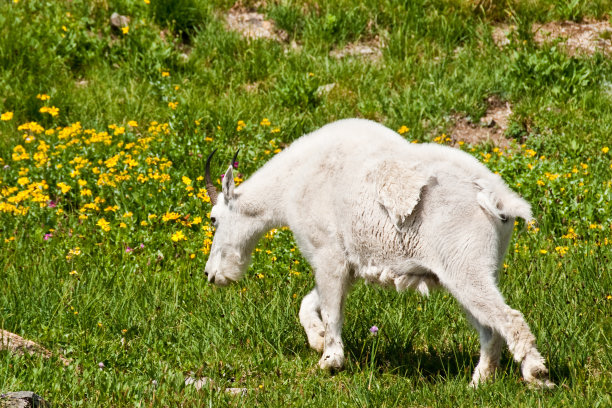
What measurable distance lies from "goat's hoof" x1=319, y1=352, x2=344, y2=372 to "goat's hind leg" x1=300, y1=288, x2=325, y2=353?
259 mm

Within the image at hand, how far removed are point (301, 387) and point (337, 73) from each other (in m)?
5.94

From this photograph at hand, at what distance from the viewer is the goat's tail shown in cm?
502

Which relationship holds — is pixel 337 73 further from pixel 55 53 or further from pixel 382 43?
pixel 55 53

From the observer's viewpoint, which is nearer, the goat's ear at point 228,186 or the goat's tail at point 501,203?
the goat's tail at point 501,203

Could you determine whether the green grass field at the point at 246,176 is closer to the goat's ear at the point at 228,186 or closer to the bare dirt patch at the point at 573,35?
the bare dirt patch at the point at 573,35

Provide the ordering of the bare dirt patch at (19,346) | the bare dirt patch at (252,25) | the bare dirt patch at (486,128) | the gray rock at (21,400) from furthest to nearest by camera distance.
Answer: the bare dirt patch at (252,25), the bare dirt patch at (486,128), the bare dirt patch at (19,346), the gray rock at (21,400)

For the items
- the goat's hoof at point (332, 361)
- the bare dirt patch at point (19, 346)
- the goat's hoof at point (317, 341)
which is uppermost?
the bare dirt patch at point (19, 346)

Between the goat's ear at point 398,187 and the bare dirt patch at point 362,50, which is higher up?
the goat's ear at point 398,187

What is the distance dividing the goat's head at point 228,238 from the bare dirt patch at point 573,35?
18.7ft

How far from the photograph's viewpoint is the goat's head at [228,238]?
21.0ft

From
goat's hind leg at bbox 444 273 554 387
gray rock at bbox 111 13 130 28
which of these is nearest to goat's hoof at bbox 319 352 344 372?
goat's hind leg at bbox 444 273 554 387

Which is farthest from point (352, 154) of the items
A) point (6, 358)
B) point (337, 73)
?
point (337, 73)

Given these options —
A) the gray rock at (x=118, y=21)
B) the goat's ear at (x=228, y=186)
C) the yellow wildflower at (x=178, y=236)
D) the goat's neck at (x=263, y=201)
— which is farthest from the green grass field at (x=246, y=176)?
the goat's ear at (x=228, y=186)

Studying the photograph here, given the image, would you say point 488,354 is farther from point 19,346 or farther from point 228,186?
point 19,346
